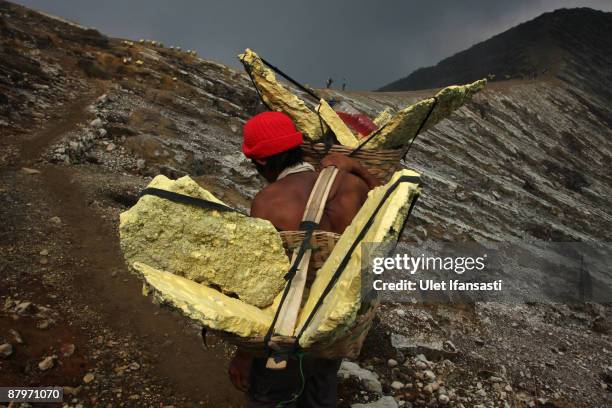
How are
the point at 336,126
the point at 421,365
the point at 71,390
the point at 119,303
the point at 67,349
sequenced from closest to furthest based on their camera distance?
1. the point at 336,126
2. the point at 71,390
3. the point at 67,349
4. the point at 119,303
5. the point at 421,365

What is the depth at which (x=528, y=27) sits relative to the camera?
82.8 metres

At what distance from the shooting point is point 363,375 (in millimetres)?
4953

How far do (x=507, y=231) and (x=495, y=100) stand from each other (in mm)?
25348

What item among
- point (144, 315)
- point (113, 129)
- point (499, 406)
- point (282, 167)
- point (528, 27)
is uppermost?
point (528, 27)

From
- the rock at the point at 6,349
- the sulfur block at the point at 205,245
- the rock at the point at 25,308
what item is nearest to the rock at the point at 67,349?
the rock at the point at 6,349

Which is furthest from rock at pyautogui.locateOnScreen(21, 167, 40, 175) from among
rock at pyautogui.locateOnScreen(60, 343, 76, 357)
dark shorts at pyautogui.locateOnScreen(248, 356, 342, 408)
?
dark shorts at pyautogui.locateOnScreen(248, 356, 342, 408)

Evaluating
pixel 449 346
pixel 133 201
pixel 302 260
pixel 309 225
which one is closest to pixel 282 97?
pixel 309 225

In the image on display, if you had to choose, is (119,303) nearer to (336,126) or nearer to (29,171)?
(336,126)

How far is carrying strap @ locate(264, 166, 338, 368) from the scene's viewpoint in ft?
7.38

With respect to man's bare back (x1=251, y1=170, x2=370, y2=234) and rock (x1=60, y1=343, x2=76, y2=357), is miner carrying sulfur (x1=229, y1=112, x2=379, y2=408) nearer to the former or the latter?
man's bare back (x1=251, y1=170, x2=370, y2=234)

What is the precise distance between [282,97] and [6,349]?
372 centimetres

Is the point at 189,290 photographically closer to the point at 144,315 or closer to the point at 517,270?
the point at 144,315

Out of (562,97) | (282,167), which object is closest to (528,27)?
(562,97)

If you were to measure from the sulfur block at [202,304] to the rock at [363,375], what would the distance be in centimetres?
307
